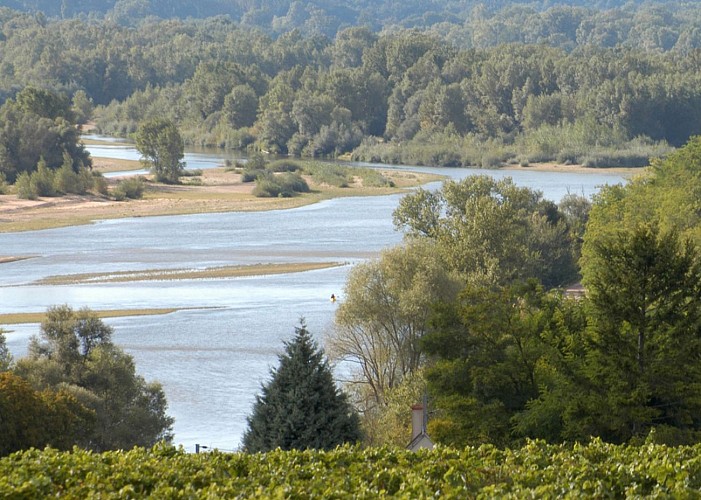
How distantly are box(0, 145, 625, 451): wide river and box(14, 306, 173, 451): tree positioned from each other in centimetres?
136

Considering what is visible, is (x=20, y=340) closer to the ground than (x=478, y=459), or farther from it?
closer to the ground

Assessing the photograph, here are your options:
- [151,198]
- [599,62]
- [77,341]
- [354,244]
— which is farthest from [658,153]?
[77,341]

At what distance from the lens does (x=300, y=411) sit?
22.5 metres

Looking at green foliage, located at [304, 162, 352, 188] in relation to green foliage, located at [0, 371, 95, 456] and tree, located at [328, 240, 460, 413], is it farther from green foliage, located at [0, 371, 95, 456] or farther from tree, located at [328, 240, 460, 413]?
green foliage, located at [0, 371, 95, 456]

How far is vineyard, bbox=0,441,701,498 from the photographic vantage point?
1305cm

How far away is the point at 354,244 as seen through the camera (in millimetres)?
63719

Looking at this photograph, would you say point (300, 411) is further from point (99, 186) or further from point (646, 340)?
point (99, 186)

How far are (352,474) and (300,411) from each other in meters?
8.20

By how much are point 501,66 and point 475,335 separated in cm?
12227

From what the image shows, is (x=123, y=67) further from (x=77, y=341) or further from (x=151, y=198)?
(x=77, y=341)

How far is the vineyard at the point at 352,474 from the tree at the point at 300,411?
666 cm

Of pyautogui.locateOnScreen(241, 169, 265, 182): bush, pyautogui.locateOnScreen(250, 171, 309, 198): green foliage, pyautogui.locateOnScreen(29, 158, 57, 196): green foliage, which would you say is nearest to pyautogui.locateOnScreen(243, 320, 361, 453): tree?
pyautogui.locateOnScreen(29, 158, 57, 196): green foliage

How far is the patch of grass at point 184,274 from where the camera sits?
175 ft

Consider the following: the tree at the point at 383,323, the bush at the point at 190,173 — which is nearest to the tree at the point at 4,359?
the tree at the point at 383,323
